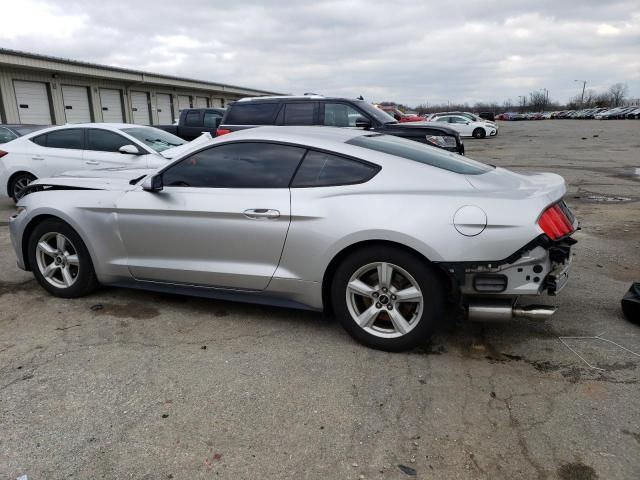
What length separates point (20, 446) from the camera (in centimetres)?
262

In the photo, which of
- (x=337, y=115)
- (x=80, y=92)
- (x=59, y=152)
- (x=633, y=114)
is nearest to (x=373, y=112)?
(x=337, y=115)

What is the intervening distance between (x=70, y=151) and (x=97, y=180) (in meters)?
5.16

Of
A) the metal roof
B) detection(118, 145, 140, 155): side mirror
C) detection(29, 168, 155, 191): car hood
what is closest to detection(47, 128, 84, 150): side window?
detection(118, 145, 140, 155): side mirror

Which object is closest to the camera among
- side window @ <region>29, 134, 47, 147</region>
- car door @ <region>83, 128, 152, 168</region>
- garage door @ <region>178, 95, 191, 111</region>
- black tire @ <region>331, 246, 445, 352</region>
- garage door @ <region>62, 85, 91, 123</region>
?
black tire @ <region>331, 246, 445, 352</region>

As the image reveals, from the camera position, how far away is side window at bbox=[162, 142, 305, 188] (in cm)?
383

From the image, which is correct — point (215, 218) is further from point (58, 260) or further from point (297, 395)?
point (58, 260)

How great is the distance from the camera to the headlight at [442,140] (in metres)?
9.02

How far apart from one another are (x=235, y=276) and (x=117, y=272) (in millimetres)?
1186

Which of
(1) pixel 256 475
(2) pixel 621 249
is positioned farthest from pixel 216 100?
(1) pixel 256 475

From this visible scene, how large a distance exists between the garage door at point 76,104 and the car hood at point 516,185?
87.2 feet

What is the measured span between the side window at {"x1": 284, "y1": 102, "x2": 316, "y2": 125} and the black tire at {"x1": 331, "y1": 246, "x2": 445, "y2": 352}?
6317 mm

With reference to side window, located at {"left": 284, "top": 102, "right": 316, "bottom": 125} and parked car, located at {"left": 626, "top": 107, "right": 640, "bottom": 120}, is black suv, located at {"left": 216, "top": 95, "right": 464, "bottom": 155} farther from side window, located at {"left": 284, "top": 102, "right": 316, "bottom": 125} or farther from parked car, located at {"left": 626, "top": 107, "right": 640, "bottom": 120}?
parked car, located at {"left": 626, "top": 107, "right": 640, "bottom": 120}

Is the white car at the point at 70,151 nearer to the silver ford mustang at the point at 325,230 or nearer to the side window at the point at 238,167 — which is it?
the silver ford mustang at the point at 325,230

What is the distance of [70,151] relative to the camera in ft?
29.6
